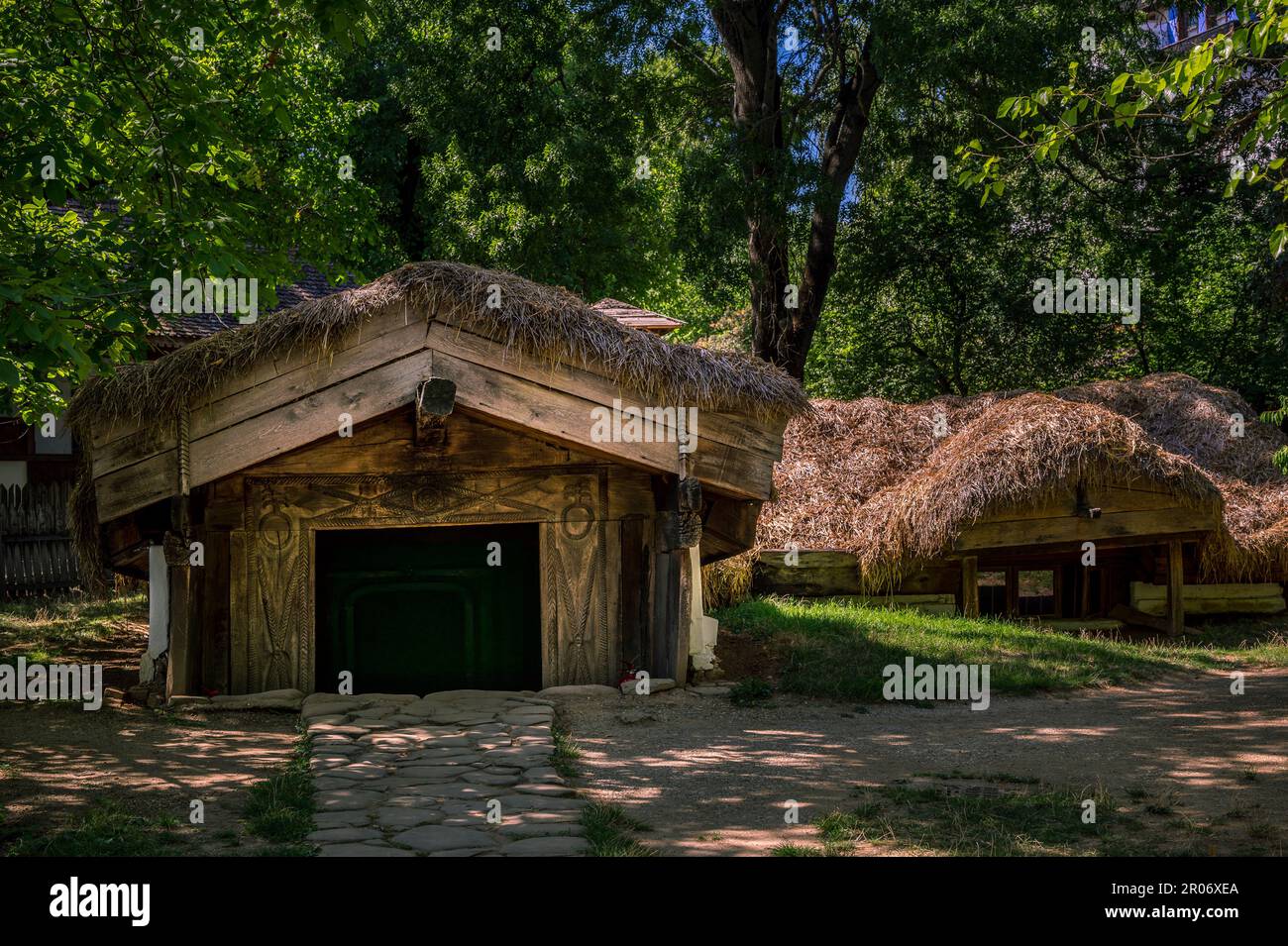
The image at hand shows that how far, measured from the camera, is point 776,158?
15.2 m

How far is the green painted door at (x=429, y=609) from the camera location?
9648 mm

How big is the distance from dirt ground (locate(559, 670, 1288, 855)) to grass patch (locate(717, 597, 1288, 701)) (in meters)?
0.37

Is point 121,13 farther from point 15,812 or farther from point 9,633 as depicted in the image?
point 9,633

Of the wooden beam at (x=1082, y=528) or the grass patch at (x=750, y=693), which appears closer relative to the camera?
the grass patch at (x=750, y=693)

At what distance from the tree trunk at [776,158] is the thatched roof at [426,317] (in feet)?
22.8

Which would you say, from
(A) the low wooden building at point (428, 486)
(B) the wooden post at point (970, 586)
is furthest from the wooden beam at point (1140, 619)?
(A) the low wooden building at point (428, 486)

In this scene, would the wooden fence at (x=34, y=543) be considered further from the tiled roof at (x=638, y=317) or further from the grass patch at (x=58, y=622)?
the tiled roof at (x=638, y=317)

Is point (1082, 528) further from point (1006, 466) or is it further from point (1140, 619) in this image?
point (1140, 619)

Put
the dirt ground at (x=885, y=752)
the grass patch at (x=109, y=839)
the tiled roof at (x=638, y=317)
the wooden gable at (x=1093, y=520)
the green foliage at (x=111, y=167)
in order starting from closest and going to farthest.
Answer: the grass patch at (x=109, y=839) → the dirt ground at (x=885, y=752) → the green foliage at (x=111, y=167) → the wooden gable at (x=1093, y=520) → the tiled roof at (x=638, y=317)

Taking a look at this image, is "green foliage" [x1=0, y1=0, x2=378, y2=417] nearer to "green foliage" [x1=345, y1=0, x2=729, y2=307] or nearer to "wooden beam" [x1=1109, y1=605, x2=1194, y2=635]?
"green foliage" [x1=345, y1=0, x2=729, y2=307]

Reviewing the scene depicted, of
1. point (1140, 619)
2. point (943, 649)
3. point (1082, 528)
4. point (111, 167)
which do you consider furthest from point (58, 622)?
point (1140, 619)

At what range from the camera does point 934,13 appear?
14.0 m

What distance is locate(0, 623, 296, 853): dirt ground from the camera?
5.38 meters
